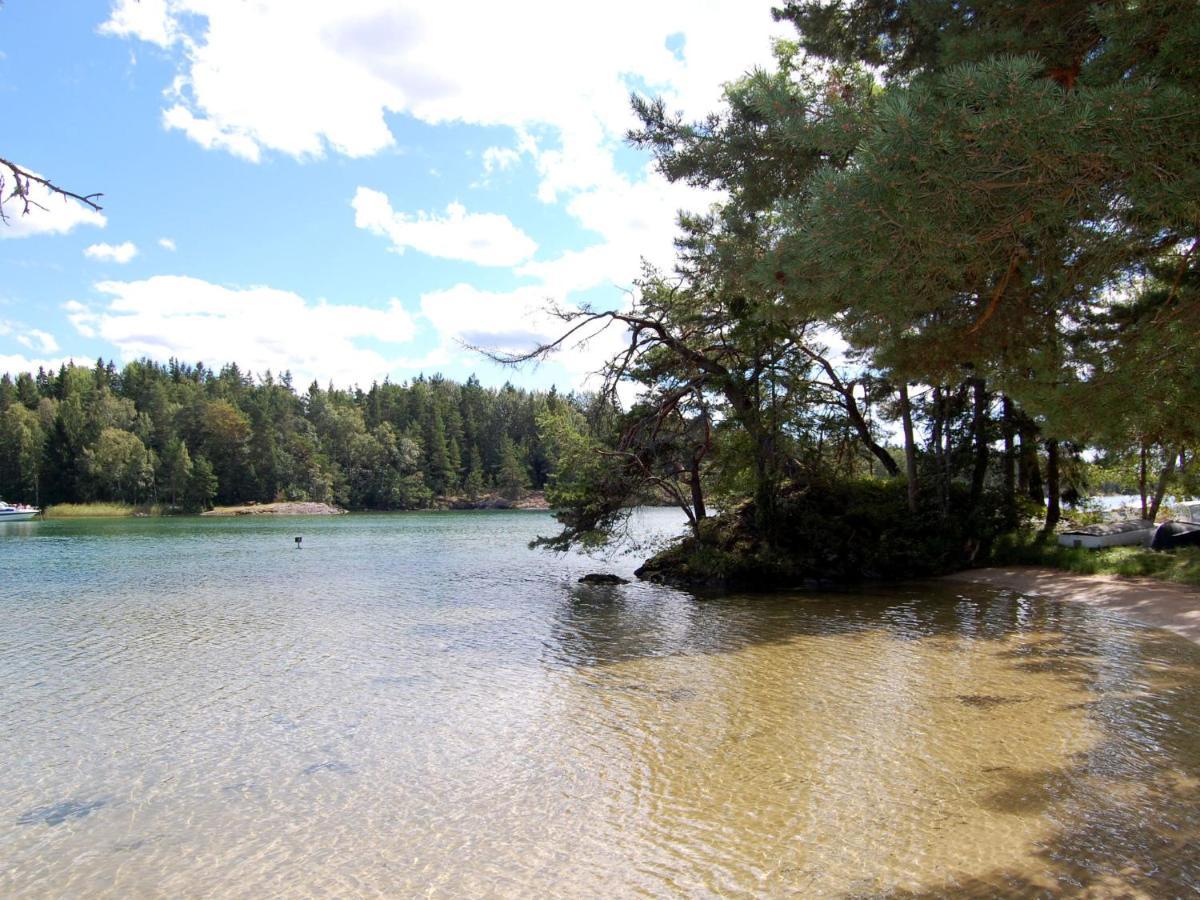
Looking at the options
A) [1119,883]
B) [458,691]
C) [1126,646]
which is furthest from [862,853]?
[1126,646]

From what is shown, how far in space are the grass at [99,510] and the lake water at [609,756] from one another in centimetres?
6873

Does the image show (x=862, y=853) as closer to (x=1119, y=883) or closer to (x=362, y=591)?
(x=1119, y=883)

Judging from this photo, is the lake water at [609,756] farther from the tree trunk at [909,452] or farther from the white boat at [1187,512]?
the white boat at [1187,512]

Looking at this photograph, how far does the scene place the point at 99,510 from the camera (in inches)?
2896

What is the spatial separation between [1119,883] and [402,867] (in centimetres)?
416

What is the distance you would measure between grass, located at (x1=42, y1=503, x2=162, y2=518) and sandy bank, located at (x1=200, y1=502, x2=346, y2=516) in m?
4.96

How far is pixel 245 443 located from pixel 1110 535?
82.7m

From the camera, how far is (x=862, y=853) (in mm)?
4766

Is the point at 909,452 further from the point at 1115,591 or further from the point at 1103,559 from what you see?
the point at 1115,591

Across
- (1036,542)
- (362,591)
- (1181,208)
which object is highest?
(1181,208)

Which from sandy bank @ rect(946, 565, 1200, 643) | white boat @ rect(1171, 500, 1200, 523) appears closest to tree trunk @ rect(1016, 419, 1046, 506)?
sandy bank @ rect(946, 565, 1200, 643)

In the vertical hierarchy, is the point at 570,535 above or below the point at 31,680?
above

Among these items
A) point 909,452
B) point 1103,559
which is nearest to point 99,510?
point 909,452

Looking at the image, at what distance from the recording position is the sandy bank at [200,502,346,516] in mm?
74694
